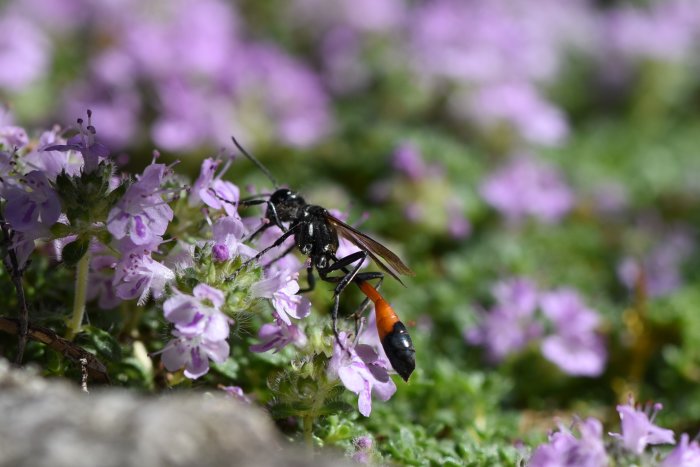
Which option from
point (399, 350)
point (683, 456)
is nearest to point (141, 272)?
point (399, 350)

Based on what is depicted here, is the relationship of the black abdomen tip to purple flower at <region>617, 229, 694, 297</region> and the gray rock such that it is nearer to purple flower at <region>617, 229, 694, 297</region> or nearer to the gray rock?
the gray rock

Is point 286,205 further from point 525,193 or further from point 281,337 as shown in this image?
point 525,193

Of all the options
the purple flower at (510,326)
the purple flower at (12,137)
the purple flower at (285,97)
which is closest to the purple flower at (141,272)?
the purple flower at (12,137)

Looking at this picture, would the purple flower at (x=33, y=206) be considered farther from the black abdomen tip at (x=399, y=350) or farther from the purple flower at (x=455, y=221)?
the purple flower at (x=455, y=221)

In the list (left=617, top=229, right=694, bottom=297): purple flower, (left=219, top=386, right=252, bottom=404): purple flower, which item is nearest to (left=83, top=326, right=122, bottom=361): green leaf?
(left=219, top=386, right=252, bottom=404): purple flower

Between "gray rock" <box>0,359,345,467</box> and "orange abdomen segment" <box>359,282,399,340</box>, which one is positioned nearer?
"gray rock" <box>0,359,345,467</box>
